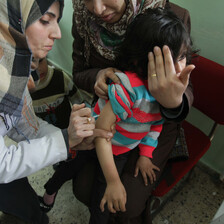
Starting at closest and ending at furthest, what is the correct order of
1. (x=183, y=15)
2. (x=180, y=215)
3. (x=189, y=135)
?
1. (x=183, y=15)
2. (x=189, y=135)
3. (x=180, y=215)

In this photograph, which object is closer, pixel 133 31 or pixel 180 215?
pixel 133 31

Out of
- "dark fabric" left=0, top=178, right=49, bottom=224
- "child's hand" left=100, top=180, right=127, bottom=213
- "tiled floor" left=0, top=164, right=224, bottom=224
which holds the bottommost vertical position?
"tiled floor" left=0, top=164, right=224, bottom=224

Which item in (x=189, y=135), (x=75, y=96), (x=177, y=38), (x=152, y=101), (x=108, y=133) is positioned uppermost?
(x=177, y=38)

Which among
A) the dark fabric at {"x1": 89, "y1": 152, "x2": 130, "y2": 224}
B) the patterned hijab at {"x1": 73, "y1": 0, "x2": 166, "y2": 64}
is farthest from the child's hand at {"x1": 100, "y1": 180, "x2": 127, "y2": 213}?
the patterned hijab at {"x1": 73, "y1": 0, "x2": 166, "y2": 64}

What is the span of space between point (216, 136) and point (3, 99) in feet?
4.44

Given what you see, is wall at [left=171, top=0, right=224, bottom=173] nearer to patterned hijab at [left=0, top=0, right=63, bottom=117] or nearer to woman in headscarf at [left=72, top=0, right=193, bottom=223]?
woman in headscarf at [left=72, top=0, right=193, bottom=223]

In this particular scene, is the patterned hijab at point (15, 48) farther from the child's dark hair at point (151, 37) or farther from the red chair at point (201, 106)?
A: the red chair at point (201, 106)

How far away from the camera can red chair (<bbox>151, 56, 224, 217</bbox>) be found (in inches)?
39.3

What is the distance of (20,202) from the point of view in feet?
3.28

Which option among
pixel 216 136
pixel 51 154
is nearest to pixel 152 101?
pixel 51 154

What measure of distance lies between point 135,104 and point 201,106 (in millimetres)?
567

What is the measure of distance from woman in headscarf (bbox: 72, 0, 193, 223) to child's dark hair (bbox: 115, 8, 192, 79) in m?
0.07

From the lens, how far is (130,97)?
2.52 feet

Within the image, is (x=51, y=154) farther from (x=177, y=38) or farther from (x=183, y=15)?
(x=183, y=15)
